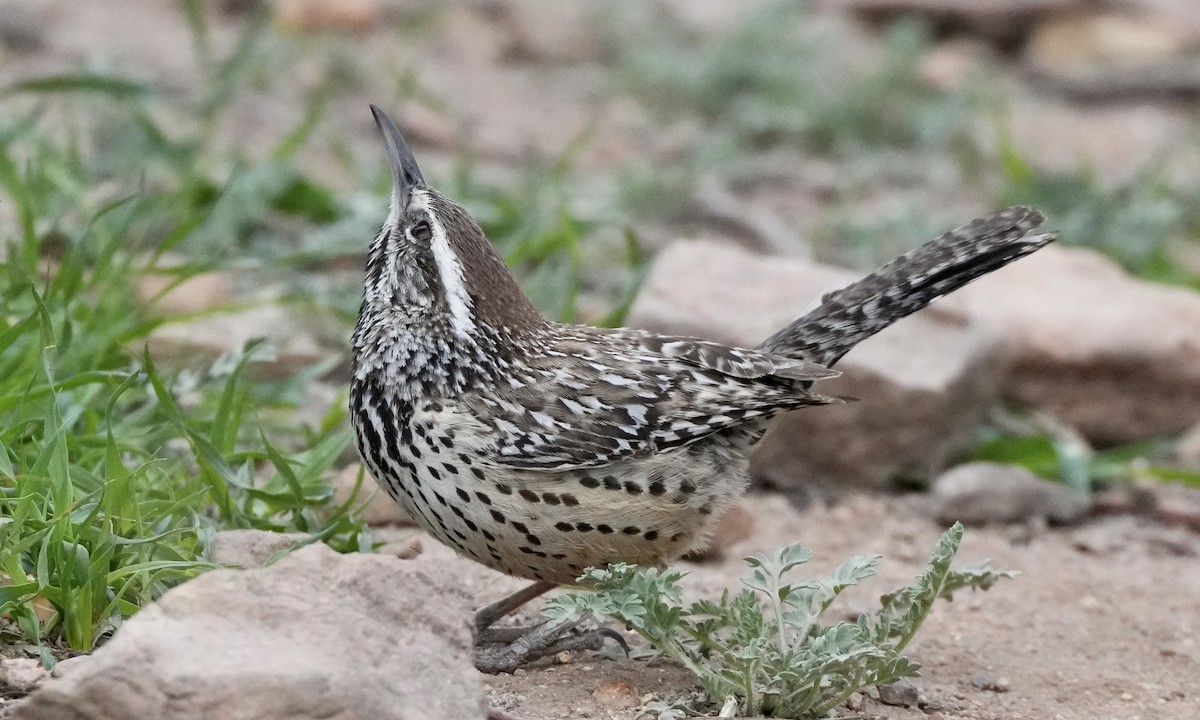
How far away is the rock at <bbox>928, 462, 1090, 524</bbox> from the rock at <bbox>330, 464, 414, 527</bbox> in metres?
2.16

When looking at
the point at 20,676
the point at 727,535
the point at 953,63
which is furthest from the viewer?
the point at 953,63

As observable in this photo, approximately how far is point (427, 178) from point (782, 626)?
4.20 m

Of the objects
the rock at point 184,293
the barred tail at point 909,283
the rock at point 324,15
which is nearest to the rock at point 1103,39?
the rock at point 324,15

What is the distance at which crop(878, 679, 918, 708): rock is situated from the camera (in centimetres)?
374

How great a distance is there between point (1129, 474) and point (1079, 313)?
82 centimetres

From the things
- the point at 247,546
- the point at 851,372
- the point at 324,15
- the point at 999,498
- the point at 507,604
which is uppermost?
the point at 324,15

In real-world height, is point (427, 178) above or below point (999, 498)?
above

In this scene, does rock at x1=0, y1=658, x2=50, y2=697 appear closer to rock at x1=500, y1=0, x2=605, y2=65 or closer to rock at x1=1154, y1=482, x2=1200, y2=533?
rock at x1=1154, y1=482, x2=1200, y2=533

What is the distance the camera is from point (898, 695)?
3.75 metres

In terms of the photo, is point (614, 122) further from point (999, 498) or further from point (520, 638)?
point (520, 638)

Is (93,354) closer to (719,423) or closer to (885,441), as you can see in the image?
(719,423)

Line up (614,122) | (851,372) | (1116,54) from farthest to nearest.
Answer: (1116,54) → (614,122) → (851,372)

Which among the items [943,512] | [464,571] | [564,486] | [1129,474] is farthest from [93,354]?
[1129,474]

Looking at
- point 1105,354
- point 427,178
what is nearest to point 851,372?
point 1105,354
